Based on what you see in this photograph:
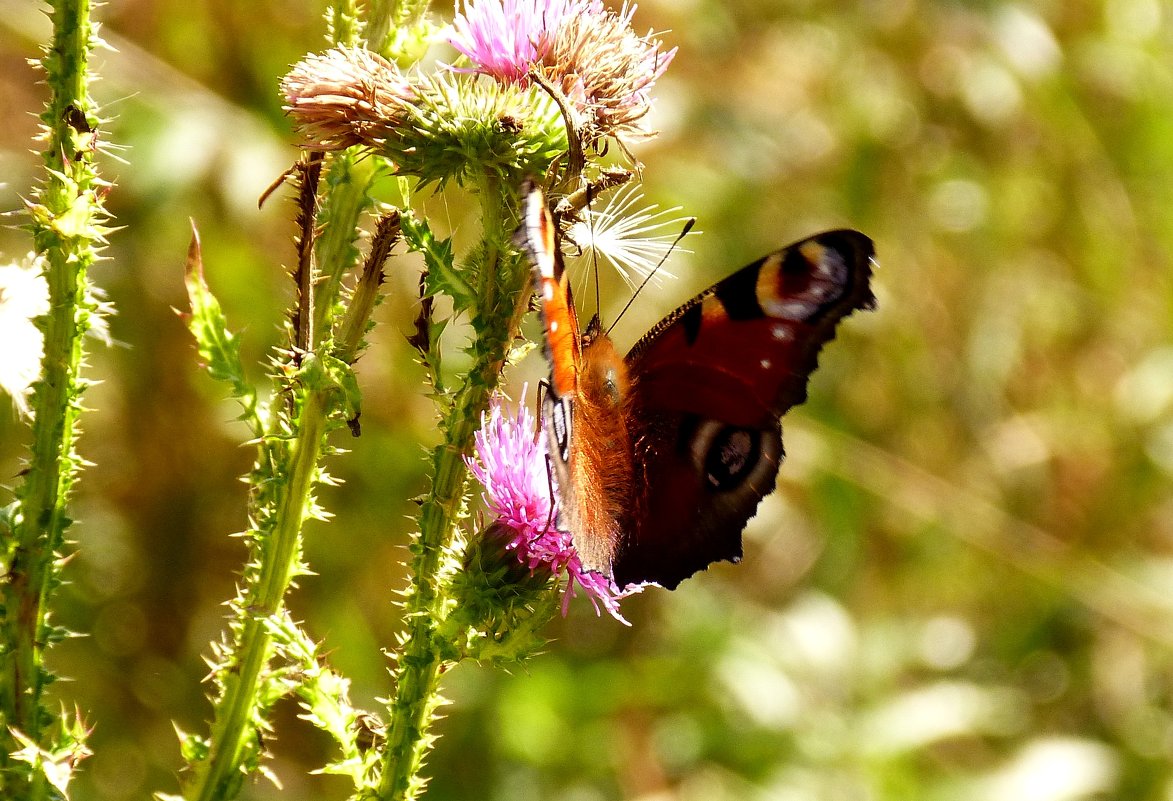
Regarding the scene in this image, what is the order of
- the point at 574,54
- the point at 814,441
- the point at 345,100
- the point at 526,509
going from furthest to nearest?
1. the point at 814,441
2. the point at 526,509
3. the point at 574,54
4. the point at 345,100

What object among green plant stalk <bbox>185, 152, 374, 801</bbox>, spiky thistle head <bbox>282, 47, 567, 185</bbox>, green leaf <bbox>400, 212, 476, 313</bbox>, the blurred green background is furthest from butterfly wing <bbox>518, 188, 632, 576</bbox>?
the blurred green background

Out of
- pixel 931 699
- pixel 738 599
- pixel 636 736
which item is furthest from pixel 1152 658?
pixel 636 736

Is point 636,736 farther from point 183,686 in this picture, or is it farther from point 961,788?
point 183,686

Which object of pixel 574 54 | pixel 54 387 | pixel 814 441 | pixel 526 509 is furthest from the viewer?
pixel 814 441

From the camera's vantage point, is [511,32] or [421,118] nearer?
[421,118]

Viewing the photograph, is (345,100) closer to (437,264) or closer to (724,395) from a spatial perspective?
(437,264)

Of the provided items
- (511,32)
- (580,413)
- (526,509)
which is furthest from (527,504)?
(511,32)

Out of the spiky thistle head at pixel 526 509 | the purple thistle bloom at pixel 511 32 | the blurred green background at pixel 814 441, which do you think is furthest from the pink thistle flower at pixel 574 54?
the blurred green background at pixel 814 441

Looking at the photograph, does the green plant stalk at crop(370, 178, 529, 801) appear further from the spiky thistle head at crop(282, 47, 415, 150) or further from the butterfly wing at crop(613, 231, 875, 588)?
the butterfly wing at crop(613, 231, 875, 588)
